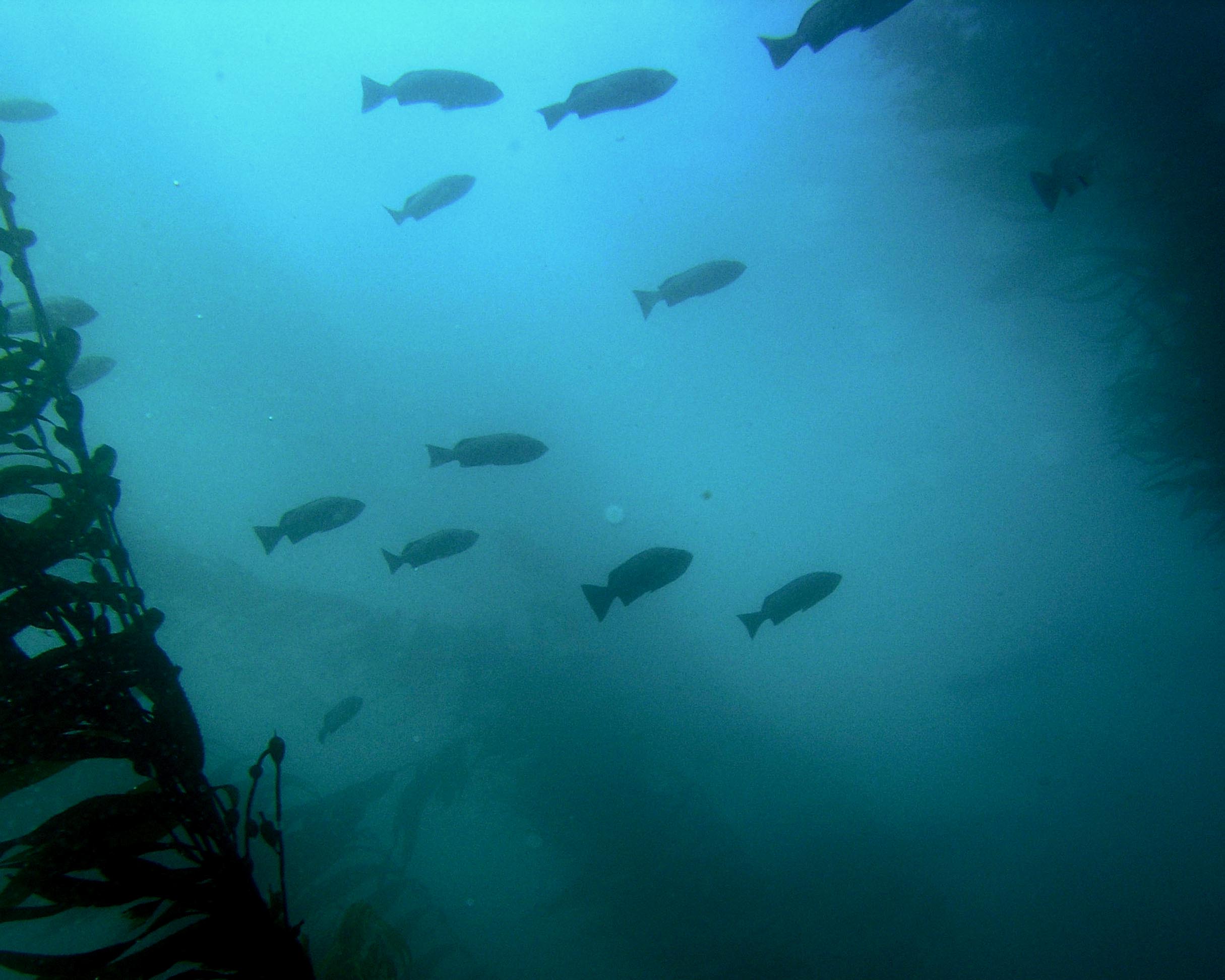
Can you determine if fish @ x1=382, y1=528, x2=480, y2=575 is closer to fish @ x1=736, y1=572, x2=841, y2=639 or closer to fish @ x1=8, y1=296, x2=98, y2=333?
fish @ x1=736, y1=572, x2=841, y2=639

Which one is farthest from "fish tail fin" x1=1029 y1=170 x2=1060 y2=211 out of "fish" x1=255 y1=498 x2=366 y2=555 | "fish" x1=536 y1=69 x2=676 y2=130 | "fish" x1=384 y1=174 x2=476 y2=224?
"fish" x1=255 y1=498 x2=366 y2=555

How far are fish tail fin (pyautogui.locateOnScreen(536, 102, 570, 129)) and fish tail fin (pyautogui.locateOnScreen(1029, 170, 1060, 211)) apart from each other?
203 inches

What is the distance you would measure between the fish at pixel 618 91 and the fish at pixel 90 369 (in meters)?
5.29

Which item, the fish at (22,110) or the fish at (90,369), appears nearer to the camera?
the fish at (90,369)

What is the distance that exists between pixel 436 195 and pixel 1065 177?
755cm

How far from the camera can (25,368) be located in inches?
90.7

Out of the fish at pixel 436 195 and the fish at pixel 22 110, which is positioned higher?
the fish at pixel 22 110

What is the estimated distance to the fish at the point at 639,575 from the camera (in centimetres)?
531

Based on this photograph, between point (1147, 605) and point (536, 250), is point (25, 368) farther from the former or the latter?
point (1147, 605)

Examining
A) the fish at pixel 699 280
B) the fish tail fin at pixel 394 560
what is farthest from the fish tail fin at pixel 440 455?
the fish at pixel 699 280

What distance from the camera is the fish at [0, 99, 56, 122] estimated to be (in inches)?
289

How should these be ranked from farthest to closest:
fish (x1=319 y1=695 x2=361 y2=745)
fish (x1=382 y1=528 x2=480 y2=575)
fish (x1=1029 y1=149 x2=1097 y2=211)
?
fish (x1=319 y1=695 x2=361 y2=745) → fish (x1=382 y1=528 x2=480 y2=575) → fish (x1=1029 y1=149 x2=1097 y2=211)

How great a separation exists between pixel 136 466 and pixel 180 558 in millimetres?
22882

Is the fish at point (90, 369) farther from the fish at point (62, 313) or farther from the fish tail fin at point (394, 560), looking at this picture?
the fish tail fin at point (394, 560)
